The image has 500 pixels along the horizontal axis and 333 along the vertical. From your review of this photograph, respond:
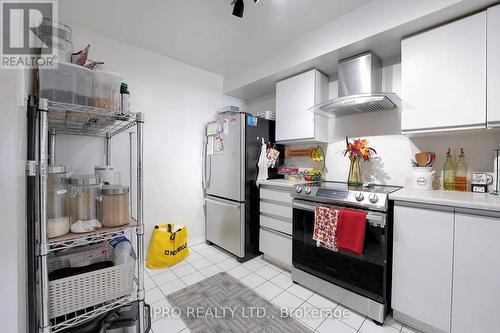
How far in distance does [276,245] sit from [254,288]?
0.49 metres

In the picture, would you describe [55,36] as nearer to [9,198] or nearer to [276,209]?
[9,198]

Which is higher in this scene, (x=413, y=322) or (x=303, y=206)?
(x=303, y=206)

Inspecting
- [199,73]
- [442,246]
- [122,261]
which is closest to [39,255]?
[122,261]

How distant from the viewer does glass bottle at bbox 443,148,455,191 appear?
1.70 meters

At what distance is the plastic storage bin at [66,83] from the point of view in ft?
3.56

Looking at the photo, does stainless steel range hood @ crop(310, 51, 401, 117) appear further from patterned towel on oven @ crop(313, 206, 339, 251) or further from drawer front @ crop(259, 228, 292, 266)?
drawer front @ crop(259, 228, 292, 266)

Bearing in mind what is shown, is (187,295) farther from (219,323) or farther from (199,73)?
(199,73)

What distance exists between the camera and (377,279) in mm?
→ 1497

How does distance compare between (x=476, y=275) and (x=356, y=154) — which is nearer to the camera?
(x=476, y=275)

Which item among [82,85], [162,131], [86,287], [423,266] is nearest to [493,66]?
[423,266]

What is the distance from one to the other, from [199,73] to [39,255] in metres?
Result: 2.63

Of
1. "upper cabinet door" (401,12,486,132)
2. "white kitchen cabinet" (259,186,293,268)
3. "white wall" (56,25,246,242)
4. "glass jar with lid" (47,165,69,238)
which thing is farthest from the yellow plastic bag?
"upper cabinet door" (401,12,486,132)

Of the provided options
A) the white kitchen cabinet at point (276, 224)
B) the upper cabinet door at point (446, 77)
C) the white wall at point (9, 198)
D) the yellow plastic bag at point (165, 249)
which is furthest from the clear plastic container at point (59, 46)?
the upper cabinet door at point (446, 77)

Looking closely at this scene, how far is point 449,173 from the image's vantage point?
1.71 metres
